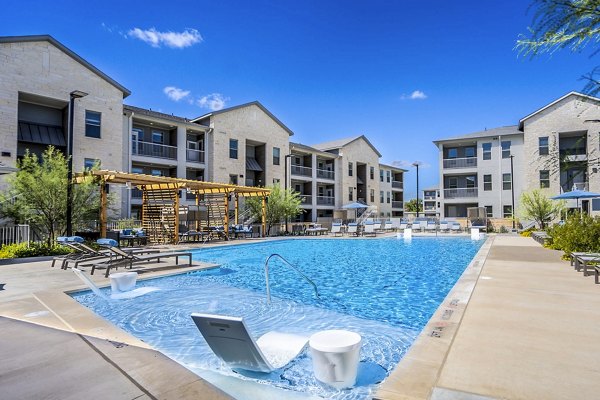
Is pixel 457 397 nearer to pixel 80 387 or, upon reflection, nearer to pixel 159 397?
pixel 159 397

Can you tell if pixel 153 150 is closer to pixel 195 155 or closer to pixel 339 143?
pixel 195 155

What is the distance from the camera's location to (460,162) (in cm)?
3634

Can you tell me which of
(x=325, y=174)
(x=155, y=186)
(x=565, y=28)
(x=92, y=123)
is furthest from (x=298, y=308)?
(x=325, y=174)

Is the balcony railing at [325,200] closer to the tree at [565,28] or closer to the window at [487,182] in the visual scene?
the window at [487,182]

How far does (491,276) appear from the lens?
26.2 ft

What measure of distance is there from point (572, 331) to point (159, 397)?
14.6ft

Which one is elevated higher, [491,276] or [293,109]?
[293,109]

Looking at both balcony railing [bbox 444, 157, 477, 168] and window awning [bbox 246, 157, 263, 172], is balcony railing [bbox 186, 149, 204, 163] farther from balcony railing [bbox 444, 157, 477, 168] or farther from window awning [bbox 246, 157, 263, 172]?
balcony railing [bbox 444, 157, 477, 168]

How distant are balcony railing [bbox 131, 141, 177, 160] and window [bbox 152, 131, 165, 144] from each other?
1444mm

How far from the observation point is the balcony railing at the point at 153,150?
2323cm

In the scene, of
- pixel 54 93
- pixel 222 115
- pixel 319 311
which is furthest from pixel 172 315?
pixel 222 115

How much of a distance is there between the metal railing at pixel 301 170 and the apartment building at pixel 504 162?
1381cm

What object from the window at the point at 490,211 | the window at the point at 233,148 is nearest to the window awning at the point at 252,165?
the window at the point at 233,148

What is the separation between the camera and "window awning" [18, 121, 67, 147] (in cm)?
1884
